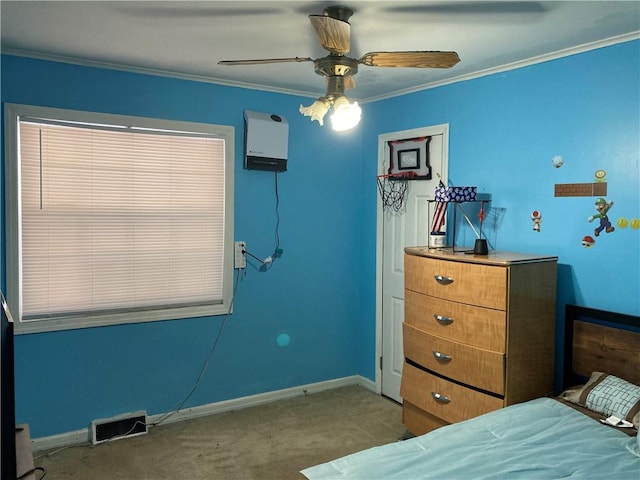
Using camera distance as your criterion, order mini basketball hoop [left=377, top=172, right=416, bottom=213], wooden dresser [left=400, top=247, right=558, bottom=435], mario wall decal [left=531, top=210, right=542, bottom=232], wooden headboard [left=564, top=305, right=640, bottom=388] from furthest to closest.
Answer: mini basketball hoop [left=377, top=172, right=416, bottom=213]
mario wall decal [left=531, top=210, right=542, bottom=232]
wooden dresser [left=400, top=247, right=558, bottom=435]
wooden headboard [left=564, top=305, right=640, bottom=388]

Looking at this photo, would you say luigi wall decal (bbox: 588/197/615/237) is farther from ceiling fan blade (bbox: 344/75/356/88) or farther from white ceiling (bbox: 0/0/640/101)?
ceiling fan blade (bbox: 344/75/356/88)

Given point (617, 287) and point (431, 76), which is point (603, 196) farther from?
point (431, 76)

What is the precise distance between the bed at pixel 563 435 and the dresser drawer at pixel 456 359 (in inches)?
8.6

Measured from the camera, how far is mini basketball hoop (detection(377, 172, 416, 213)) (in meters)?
3.88

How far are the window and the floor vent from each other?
63cm

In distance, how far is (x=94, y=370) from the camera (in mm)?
3277

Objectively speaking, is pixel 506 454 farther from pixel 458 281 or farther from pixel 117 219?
pixel 117 219

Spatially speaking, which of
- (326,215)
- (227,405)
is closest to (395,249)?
(326,215)

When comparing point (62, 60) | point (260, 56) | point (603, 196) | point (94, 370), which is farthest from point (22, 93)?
point (603, 196)

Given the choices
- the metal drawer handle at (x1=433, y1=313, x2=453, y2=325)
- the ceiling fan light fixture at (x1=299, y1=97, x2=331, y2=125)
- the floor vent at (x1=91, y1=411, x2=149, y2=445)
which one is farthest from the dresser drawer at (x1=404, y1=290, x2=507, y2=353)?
the floor vent at (x1=91, y1=411, x2=149, y2=445)

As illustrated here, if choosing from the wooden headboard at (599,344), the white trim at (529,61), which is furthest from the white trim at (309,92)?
the wooden headboard at (599,344)

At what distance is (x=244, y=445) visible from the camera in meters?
3.22

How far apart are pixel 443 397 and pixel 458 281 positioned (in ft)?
2.26

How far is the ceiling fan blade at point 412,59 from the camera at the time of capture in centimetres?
209
